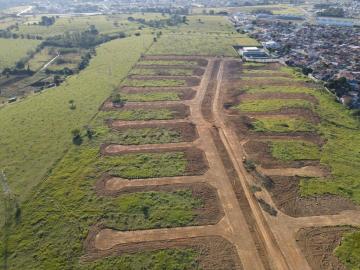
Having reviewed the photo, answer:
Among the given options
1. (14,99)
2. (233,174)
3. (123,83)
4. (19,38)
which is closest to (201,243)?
(233,174)

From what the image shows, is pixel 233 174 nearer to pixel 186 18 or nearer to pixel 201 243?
pixel 201 243

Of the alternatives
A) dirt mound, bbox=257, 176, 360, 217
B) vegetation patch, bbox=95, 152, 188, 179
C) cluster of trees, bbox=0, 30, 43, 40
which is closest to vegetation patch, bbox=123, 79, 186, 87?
vegetation patch, bbox=95, 152, 188, 179

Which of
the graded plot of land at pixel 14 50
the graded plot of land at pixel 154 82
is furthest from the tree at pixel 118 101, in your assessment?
the graded plot of land at pixel 14 50

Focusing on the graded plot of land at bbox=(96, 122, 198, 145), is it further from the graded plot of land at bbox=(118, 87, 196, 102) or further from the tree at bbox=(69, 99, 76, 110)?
the tree at bbox=(69, 99, 76, 110)

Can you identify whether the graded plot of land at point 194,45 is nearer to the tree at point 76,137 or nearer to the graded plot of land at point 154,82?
the graded plot of land at point 154,82

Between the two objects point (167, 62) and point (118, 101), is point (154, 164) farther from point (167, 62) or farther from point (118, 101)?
point (167, 62)

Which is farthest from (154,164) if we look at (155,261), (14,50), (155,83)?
(14,50)
